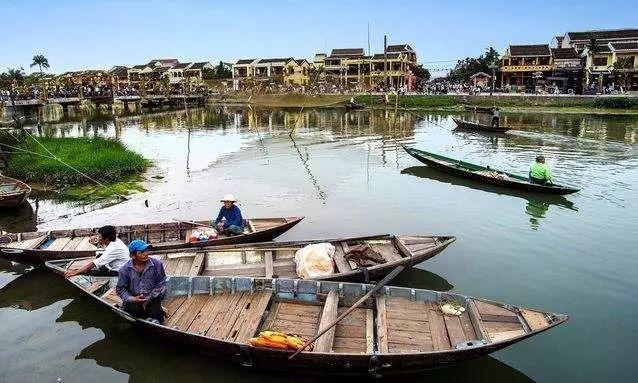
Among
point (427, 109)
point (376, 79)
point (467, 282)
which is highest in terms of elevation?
point (376, 79)

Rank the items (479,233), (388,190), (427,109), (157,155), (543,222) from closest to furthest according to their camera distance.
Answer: (479,233) → (543,222) → (388,190) → (157,155) → (427,109)

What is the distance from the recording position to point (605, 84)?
60.5 m

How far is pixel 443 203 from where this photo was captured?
1711cm

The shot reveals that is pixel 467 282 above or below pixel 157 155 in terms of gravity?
below

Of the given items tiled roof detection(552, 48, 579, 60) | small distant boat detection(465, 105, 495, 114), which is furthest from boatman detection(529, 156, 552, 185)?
tiled roof detection(552, 48, 579, 60)

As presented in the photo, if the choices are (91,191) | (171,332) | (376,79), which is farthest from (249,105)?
(171,332)

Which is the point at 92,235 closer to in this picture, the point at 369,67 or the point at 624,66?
the point at 624,66

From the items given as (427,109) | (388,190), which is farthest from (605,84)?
(388,190)

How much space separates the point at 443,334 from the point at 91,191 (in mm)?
15468

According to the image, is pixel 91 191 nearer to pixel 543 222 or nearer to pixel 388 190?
pixel 388 190

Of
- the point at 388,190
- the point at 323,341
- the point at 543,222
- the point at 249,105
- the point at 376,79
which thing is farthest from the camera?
the point at 376,79

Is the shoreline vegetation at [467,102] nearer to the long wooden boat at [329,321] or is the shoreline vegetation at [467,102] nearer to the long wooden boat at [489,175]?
the long wooden boat at [489,175]

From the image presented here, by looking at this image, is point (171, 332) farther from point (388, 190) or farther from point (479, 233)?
point (388, 190)

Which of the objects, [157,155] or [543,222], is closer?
[543,222]
